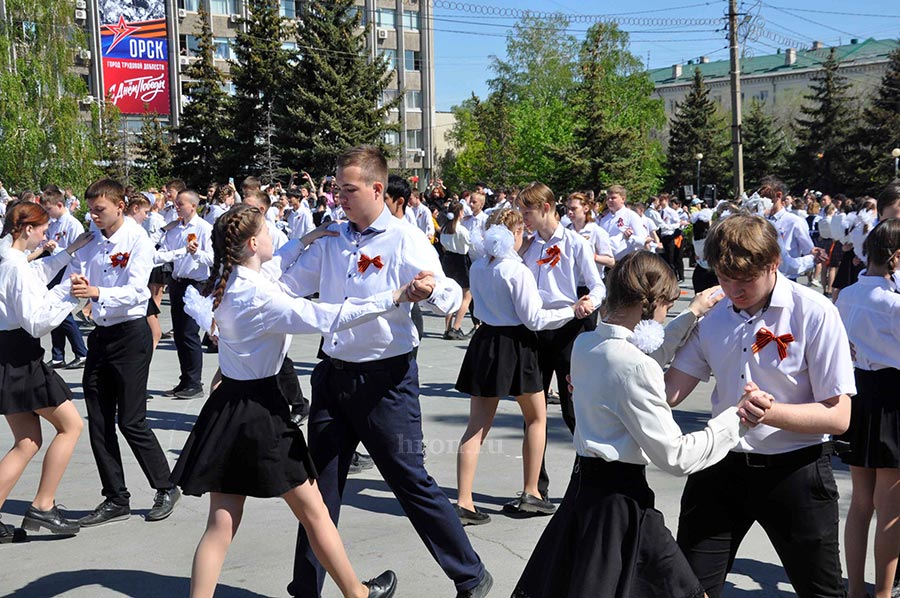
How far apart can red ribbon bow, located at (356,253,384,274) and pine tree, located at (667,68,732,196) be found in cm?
6093

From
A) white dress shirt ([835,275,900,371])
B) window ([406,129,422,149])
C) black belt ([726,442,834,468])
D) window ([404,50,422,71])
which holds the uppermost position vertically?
window ([404,50,422,71])

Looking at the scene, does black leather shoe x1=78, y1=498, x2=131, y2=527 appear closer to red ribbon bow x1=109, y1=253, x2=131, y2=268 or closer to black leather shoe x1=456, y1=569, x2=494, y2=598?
red ribbon bow x1=109, y1=253, x2=131, y2=268

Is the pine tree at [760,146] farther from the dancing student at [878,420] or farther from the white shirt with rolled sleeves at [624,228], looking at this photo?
the dancing student at [878,420]

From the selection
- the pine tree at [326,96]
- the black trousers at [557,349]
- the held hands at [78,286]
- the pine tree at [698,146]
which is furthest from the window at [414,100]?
the held hands at [78,286]

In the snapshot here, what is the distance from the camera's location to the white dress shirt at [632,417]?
9.55ft

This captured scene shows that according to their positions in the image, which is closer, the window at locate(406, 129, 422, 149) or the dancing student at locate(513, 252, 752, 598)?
the dancing student at locate(513, 252, 752, 598)

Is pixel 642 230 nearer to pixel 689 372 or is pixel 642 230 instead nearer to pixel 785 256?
pixel 785 256

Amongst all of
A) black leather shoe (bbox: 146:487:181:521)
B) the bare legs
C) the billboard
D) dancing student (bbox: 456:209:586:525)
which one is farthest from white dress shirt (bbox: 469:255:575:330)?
the billboard

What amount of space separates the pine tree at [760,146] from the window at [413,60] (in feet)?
77.8

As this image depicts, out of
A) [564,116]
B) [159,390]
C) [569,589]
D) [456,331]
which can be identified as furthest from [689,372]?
[564,116]

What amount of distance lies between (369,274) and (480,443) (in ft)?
5.67

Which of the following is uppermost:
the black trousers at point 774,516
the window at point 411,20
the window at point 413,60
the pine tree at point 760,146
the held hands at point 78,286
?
the window at point 411,20

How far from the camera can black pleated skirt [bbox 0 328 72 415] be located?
5387 millimetres

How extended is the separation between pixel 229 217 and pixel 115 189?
2336 mm
